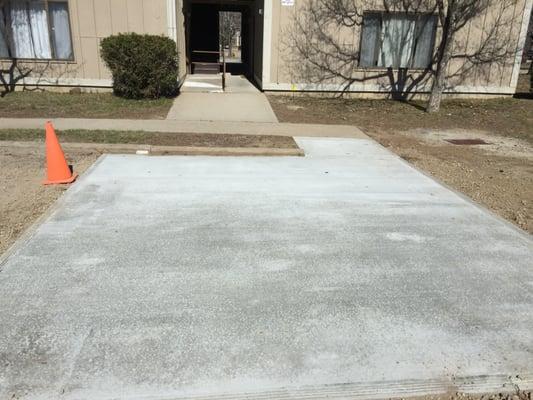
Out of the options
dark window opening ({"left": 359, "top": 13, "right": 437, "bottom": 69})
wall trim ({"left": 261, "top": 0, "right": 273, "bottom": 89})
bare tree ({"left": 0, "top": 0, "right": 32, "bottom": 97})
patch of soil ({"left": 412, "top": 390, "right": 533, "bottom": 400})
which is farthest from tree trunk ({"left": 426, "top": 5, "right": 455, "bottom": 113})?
bare tree ({"left": 0, "top": 0, "right": 32, "bottom": 97})

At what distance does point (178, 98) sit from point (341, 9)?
210 inches

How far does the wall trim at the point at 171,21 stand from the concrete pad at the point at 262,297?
883 cm

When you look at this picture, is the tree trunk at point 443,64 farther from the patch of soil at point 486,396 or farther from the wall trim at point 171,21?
the patch of soil at point 486,396

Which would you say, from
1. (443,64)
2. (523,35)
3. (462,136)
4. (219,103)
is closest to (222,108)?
(219,103)

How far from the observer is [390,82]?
14.4 m

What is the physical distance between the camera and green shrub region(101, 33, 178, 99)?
11.7 metres

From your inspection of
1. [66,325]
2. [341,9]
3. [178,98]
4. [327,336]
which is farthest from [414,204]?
[341,9]

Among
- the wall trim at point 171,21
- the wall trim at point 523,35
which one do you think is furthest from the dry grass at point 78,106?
the wall trim at point 523,35

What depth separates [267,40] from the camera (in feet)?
44.7

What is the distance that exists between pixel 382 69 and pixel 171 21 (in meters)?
6.37

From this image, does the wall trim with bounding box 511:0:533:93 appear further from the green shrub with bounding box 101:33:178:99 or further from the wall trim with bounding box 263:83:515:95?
the green shrub with bounding box 101:33:178:99

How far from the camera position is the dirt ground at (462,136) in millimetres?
6172

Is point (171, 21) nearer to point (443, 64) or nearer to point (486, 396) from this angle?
point (443, 64)

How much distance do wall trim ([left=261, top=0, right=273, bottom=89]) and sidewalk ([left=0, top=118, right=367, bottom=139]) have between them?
444 cm
